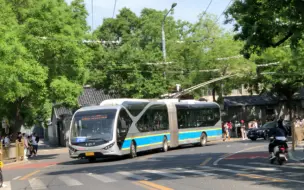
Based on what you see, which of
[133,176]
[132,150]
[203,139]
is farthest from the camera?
[203,139]

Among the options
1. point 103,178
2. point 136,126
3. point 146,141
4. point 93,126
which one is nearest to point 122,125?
point 93,126

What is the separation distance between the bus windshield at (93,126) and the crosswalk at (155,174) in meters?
7.14

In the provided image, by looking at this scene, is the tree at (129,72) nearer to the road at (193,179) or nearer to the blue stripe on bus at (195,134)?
the blue stripe on bus at (195,134)

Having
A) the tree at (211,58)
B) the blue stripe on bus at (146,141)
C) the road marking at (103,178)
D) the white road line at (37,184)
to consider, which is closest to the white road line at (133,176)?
the road marking at (103,178)

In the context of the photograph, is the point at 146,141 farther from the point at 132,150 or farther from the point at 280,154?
the point at 280,154

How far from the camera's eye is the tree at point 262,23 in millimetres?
19156

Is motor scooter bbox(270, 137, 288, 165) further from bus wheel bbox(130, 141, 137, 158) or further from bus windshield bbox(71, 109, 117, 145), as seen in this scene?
bus wheel bbox(130, 141, 137, 158)

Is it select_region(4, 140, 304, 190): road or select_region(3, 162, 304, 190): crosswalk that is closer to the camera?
select_region(4, 140, 304, 190): road

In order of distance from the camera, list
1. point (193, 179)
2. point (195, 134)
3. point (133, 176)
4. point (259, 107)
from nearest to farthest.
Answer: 1. point (193, 179)
2. point (133, 176)
3. point (195, 134)
4. point (259, 107)

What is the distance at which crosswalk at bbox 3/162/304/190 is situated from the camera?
17.7 meters

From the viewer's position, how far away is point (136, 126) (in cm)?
3100

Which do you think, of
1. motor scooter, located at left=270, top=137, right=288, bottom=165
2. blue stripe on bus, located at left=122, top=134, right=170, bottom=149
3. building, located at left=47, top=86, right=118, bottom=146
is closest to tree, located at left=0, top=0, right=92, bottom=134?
blue stripe on bus, located at left=122, top=134, right=170, bottom=149

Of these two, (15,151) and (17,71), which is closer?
(17,71)

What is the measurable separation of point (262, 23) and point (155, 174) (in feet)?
21.2
